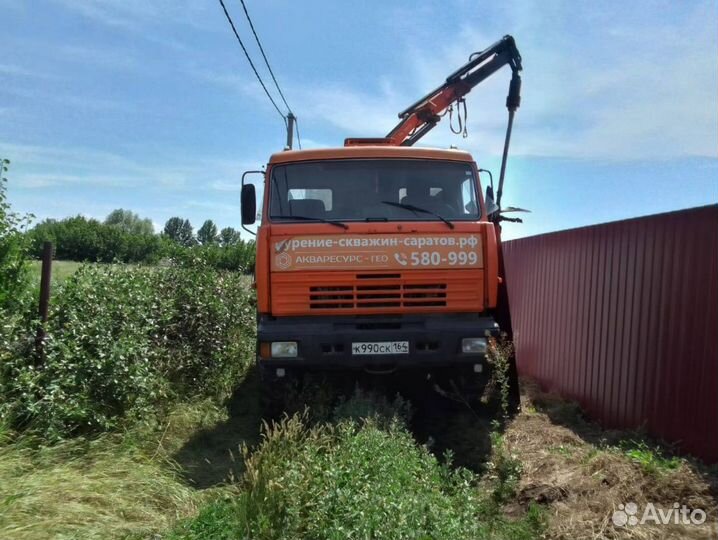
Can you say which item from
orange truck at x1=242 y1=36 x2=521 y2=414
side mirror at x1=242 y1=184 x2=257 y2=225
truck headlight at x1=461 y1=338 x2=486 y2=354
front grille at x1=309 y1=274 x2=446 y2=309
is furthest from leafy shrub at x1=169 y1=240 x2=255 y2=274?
truck headlight at x1=461 y1=338 x2=486 y2=354

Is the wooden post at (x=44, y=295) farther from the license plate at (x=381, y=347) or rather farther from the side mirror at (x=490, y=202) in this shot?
the side mirror at (x=490, y=202)

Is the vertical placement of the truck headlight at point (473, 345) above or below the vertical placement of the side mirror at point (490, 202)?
below

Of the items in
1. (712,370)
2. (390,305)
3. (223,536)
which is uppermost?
(390,305)

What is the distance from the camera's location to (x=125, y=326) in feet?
18.7

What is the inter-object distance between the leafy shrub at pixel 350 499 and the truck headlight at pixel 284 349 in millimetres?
1238

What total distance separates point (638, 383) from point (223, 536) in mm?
3971

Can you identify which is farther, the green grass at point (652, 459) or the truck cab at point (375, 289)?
the truck cab at point (375, 289)

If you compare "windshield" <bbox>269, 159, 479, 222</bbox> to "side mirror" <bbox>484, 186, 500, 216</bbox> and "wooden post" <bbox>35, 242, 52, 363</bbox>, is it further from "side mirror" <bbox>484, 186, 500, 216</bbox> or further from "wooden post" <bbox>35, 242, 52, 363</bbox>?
"wooden post" <bbox>35, 242, 52, 363</bbox>

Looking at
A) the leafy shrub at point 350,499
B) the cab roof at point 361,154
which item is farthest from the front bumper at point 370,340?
the cab roof at point 361,154

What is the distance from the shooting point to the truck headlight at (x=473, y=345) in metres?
5.41

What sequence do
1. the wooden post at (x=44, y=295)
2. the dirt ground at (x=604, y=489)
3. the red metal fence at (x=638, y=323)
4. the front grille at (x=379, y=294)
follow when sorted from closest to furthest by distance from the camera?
the dirt ground at (x=604, y=489) → the red metal fence at (x=638, y=323) → the wooden post at (x=44, y=295) → the front grille at (x=379, y=294)

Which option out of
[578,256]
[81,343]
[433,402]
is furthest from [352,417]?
[578,256]

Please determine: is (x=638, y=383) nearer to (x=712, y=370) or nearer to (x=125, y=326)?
(x=712, y=370)

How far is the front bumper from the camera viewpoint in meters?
5.41
